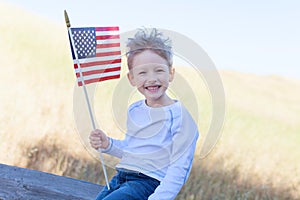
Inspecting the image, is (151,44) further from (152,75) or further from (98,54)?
(98,54)

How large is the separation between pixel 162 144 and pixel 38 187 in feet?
4.17

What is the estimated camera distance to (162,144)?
7.11ft

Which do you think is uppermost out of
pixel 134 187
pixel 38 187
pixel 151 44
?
pixel 151 44

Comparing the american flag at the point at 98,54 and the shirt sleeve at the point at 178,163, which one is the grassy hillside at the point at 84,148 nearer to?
the american flag at the point at 98,54

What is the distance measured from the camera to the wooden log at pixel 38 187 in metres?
3.10

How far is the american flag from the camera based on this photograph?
2.49m

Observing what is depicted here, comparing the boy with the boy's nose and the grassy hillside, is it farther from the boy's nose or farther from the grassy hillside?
the grassy hillside

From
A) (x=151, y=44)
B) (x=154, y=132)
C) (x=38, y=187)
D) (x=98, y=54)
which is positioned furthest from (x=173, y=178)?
(x=38, y=187)

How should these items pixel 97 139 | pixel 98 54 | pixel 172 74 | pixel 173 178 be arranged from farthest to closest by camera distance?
pixel 98 54 → pixel 97 139 → pixel 172 74 → pixel 173 178

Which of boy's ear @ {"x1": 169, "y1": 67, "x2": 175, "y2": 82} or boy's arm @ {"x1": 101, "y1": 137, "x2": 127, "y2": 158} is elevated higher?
boy's ear @ {"x1": 169, "y1": 67, "x2": 175, "y2": 82}

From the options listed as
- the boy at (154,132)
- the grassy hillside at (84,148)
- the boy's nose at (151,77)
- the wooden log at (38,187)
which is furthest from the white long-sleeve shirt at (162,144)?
the wooden log at (38,187)

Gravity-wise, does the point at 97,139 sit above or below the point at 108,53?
below

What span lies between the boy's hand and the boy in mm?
13

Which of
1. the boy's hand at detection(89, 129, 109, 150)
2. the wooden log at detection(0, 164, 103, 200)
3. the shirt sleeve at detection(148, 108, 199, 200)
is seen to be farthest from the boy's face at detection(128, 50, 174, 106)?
the wooden log at detection(0, 164, 103, 200)
